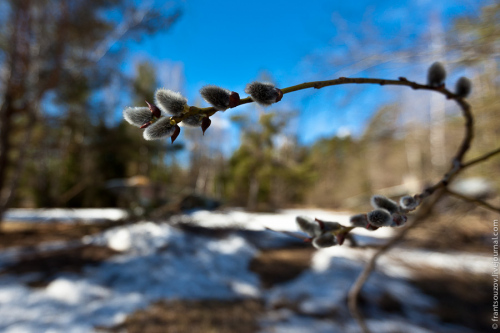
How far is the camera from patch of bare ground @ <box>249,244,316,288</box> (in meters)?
3.97

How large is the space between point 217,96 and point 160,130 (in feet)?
0.31

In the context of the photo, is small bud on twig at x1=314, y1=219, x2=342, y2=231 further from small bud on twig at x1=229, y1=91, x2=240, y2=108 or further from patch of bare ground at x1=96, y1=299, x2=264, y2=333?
patch of bare ground at x1=96, y1=299, x2=264, y2=333

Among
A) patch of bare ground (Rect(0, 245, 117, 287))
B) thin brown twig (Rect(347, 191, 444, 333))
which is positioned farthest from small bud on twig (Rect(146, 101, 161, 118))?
patch of bare ground (Rect(0, 245, 117, 287))

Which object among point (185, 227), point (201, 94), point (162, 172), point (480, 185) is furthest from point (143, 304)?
point (162, 172)

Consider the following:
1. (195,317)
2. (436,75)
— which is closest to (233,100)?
(436,75)

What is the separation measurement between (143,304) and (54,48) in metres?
5.04

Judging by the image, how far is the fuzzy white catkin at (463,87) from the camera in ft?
2.03

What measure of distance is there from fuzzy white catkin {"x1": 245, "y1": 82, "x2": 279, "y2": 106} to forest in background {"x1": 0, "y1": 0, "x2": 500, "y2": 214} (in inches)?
45.4

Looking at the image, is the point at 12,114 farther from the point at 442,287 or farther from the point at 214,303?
the point at 442,287

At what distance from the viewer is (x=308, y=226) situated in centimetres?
48

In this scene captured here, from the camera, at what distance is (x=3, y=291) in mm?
3064

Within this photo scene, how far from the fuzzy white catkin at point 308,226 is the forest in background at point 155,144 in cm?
97

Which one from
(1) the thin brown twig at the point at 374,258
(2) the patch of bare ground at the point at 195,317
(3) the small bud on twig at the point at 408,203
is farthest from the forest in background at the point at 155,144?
(2) the patch of bare ground at the point at 195,317

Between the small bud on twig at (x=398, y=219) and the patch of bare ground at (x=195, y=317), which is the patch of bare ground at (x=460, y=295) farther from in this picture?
the small bud on twig at (x=398, y=219)
